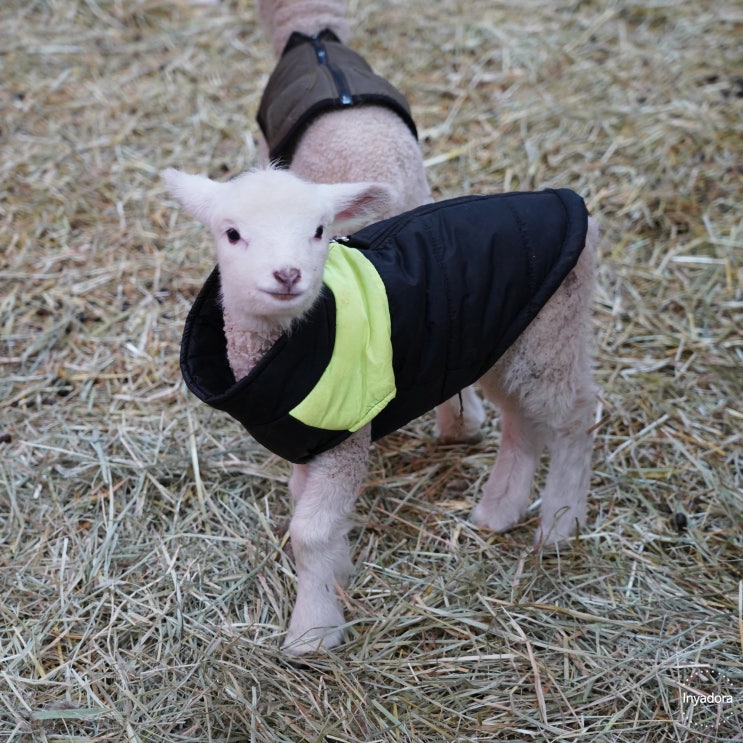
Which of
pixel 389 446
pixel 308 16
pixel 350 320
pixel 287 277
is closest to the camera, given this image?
pixel 287 277

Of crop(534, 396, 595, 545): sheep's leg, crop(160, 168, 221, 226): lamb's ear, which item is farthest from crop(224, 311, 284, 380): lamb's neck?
crop(534, 396, 595, 545): sheep's leg

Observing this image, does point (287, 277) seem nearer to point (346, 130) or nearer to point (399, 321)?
point (399, 321)

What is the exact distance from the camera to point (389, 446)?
4039 mm

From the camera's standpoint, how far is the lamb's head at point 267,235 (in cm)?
250

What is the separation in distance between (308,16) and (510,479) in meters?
2.48

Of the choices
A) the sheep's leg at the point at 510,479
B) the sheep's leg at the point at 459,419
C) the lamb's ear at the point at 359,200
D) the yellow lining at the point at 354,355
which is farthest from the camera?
the sheep's leg at the point at 459,419

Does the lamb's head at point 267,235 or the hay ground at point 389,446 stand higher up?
the lamb's head at point 267,235

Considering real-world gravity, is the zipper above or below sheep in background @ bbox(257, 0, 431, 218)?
above

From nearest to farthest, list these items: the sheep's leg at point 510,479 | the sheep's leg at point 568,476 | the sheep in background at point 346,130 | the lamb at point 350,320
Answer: the lamb at point 350,320, the sheep's leg at point 568,476, the sheep's leg at point 510,479, the sheep in background at point 346,130

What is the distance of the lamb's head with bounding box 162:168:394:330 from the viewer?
250 cm

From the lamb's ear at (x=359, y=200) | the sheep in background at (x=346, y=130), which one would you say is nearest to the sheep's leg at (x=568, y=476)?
the sheep in background at (x=346, y=130)

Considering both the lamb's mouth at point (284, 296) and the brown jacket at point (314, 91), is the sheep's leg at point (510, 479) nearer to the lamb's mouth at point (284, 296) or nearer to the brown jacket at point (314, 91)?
the lamb's mouth at point (284, 296)

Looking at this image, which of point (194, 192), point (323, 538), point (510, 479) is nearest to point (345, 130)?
point (194, 192)

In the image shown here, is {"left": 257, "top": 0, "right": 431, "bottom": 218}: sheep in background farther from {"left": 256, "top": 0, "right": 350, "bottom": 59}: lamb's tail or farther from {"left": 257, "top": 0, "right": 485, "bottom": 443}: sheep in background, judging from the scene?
{"left": 256, "top": 0, "right": 350, "bottom": 59}: lamb's tail
